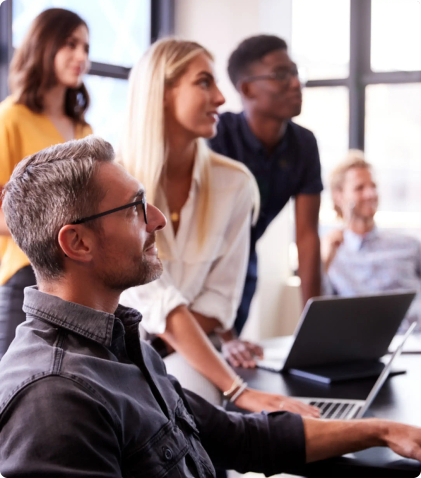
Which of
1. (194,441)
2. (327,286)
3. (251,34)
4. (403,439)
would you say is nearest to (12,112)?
(194,441)

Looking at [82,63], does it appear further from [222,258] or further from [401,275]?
[401,275]

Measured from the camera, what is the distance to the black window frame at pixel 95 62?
3.16 m

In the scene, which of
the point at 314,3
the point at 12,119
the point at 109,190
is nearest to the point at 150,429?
the point at 109,190

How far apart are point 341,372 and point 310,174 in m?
1.00

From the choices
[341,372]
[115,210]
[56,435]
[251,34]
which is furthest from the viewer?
[251,34]

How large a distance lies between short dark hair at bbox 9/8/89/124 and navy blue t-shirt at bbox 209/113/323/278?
2.09ft

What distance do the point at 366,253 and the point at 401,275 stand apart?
0.22 meters

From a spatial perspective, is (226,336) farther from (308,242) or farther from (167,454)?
(167,454)

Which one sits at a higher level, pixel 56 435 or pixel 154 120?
pixel 154 120

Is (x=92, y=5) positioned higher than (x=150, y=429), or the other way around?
(x=92, y=5)

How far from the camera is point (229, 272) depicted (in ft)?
6.52

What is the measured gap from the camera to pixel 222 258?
1981 mm

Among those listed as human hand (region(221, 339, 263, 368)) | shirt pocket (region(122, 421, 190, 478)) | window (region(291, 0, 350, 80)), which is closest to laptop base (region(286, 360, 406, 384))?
human hand (region(221, 339, 263, 368))

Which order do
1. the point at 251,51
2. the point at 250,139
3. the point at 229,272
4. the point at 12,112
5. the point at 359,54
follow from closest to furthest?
the point at 229,272 → the point at 12,112 → the point at 250,139 → the point at 251,51 → the point at 359,54
